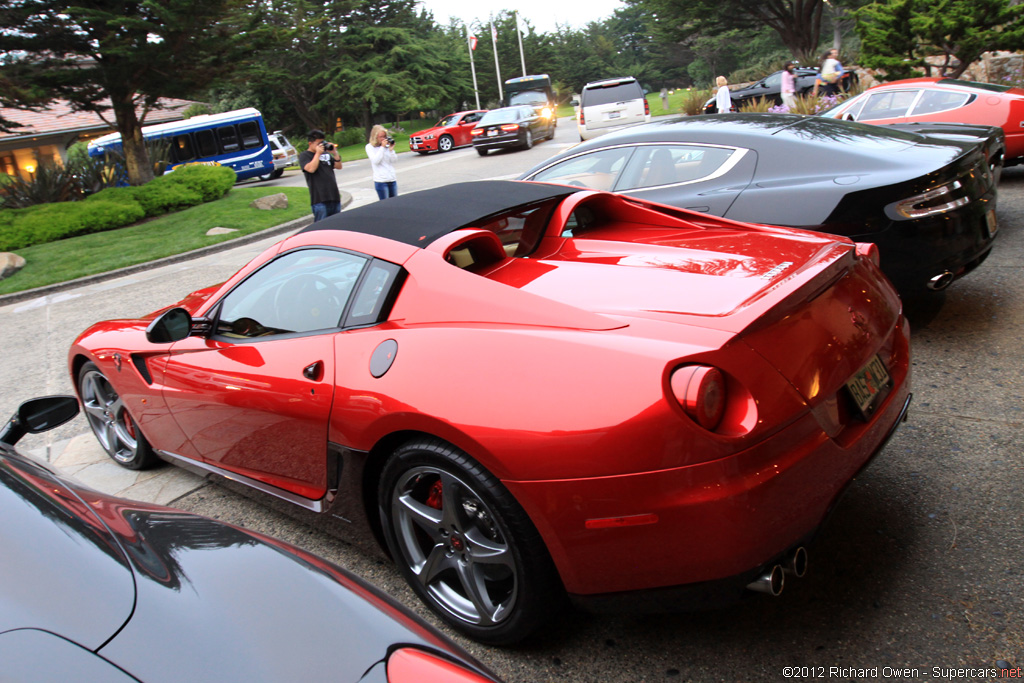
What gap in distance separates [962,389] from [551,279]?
268 cm

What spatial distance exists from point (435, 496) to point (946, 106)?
30.8 ft

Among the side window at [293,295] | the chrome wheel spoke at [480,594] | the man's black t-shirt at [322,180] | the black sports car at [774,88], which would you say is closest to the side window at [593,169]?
the side window at [293,295]

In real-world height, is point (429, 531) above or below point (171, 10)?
below

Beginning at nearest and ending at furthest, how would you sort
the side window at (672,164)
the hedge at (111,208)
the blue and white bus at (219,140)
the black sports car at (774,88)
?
Result: the side window at (672,164), the hedge at (111,208), the black sports car at (774,88), the blue and white bus at (219,140)

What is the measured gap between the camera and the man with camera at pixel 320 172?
10242 millimetres

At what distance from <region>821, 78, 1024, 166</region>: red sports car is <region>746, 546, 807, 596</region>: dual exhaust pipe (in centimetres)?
832

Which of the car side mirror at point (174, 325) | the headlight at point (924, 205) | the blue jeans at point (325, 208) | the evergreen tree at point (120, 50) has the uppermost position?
the evergreen tree at point (120, 50)

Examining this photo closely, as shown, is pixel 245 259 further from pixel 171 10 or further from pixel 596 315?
pixel 596 315

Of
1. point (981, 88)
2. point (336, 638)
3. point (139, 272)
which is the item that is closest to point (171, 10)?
point (139, 272)

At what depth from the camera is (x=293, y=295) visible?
3098 mm

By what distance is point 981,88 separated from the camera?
30.0ft

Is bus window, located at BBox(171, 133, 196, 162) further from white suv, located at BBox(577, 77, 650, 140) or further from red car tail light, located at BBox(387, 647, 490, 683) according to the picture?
red car tail light, located at BBox(387, 647, 490, 683)

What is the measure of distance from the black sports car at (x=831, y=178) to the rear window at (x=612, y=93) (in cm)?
1652

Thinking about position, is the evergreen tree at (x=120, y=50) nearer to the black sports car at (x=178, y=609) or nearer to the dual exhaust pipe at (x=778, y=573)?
the black sports car at (x=178, y=609)
